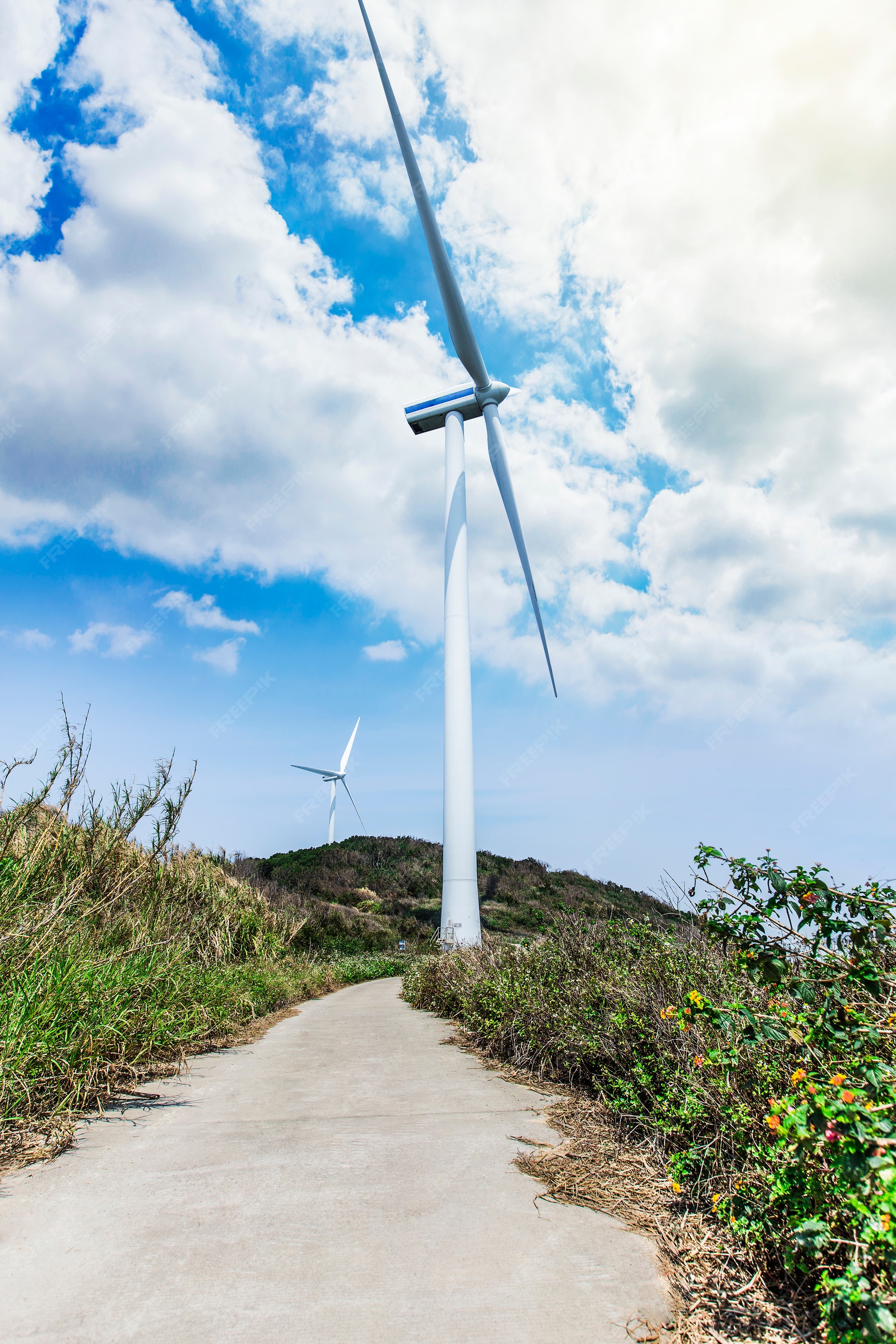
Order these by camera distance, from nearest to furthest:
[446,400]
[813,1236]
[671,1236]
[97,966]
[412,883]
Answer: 1. [813,1236]
2. [671,1236]
3. [97,966]
4. [446,400]
5. [412,883]

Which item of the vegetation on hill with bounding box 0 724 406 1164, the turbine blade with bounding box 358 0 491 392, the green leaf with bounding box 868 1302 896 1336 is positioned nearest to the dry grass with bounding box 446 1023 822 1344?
the green leaf with bounding box 868 1302 896 1336

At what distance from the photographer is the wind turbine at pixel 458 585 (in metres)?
16.2

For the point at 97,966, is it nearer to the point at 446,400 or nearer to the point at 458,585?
the point at 458,585

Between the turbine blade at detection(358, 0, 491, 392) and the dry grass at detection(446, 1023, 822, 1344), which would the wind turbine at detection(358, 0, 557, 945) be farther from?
the dry grass at detection(446, 1023, 822, 1344)

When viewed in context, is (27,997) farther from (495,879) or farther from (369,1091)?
(495,879)

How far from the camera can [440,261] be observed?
55.7 feet

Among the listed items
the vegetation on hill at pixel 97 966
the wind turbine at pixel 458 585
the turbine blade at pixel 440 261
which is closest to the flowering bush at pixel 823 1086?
the vegetation on hill at pixel 97 966

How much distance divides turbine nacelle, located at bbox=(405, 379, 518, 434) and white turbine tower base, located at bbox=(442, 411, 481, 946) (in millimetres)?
5976

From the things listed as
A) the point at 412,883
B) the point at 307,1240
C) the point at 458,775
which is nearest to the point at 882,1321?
the point at 307,1240

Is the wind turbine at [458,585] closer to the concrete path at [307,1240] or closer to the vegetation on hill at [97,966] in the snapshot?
the vegetation on hill at [97,966]

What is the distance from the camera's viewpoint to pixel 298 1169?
3.57 m

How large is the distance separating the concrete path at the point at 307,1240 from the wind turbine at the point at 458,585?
11627 millimetres

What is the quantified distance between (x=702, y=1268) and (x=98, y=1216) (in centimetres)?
253

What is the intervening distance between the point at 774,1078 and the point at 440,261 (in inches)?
741
